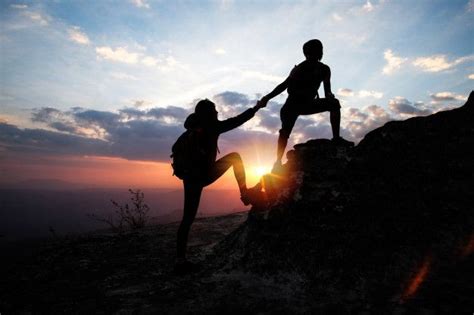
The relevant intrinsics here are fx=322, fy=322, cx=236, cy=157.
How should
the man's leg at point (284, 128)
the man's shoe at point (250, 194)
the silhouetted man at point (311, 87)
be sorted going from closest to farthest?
the man's shoe at point (250, 194), the silhouetted man at point (311, 87), the man's leg at point (284, 128)

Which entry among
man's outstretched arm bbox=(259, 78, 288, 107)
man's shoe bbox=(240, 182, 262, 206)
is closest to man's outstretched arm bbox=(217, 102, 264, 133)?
man's outstretched arm bbox=(259, 78, 288, 107)

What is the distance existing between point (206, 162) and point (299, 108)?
2.54 m

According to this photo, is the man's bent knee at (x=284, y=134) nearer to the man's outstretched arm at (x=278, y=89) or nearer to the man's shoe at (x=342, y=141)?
the man's outstretched arm at (x=278, y=89)

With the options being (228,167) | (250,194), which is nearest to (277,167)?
(250,194)

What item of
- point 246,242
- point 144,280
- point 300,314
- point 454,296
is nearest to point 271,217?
point 246,242

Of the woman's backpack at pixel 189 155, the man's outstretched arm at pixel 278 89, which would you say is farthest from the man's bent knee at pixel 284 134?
the woman's backpack at pixel 189 155

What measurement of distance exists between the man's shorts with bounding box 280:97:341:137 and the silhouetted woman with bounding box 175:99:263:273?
137 cm

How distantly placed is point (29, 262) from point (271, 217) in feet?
18.8

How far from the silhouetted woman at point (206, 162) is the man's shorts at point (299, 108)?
1.37 meters

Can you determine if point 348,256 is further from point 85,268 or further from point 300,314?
point 85,268

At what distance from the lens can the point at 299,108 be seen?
21.7 ft

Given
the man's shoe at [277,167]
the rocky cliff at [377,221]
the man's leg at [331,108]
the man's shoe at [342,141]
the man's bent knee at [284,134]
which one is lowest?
the rocky cliff at [377,221]

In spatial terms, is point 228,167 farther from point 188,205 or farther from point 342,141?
point 342,141

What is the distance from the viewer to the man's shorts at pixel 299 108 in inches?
257
